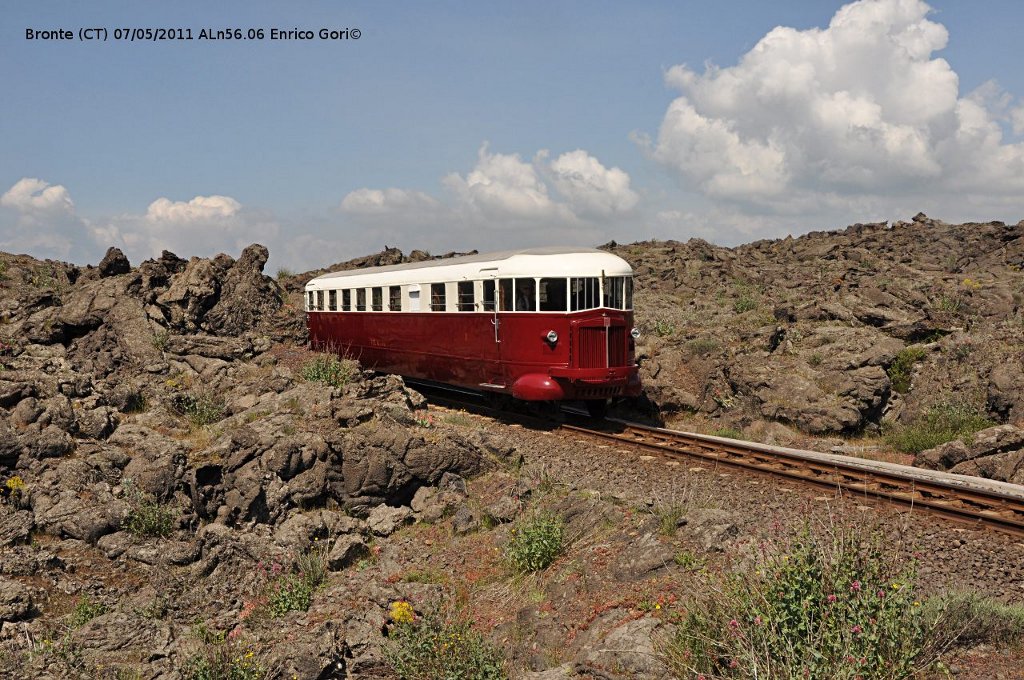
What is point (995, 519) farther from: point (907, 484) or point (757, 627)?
point (757, 627)

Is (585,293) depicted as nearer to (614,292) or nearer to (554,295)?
(554,295)

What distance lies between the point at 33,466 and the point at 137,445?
5.67 ft

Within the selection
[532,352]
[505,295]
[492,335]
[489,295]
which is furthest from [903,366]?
[489,295]

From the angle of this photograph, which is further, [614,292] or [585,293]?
[614,292]

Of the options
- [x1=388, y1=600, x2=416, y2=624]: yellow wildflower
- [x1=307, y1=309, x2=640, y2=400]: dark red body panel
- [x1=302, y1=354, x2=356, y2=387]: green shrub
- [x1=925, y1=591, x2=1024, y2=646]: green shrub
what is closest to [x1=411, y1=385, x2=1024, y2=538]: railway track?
[x1=307, y1=309, x2=640, y2=400]: dark red body panel

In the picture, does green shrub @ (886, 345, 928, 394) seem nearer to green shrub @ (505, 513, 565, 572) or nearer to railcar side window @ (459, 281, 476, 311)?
Result: railcar side window @ (459, 281, 476, 311)

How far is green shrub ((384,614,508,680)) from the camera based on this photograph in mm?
7699

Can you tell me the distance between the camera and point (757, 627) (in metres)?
5.90

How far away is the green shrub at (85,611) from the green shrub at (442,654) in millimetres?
4244

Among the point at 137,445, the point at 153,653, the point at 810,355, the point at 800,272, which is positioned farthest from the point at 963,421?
the point at 800,272

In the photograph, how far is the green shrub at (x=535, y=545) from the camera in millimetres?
9789

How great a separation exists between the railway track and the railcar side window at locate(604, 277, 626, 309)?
2822mm

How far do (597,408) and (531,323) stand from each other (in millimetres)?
2970

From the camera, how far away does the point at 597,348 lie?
1659cm
